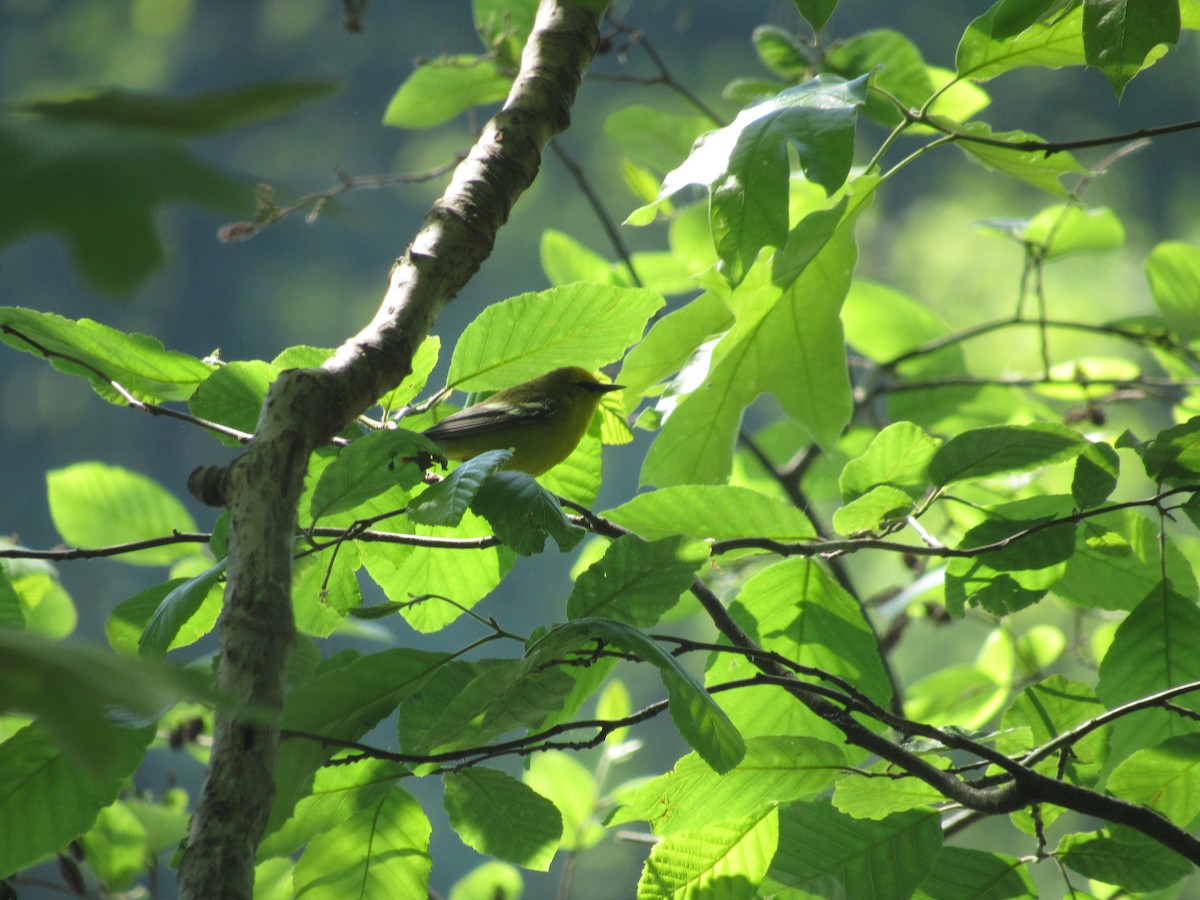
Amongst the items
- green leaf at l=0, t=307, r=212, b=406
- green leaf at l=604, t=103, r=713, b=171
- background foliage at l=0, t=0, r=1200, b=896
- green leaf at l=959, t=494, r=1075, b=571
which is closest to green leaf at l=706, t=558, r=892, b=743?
background foliage at l=0, t=0, r=1200, b=896

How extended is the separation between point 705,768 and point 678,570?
0.14 metres

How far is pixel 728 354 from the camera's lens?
0.90 m

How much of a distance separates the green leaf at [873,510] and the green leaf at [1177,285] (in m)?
0.77

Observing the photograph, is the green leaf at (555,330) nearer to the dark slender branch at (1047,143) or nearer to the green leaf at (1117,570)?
the dark slender branch at (1047,143)

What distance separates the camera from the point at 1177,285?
4.05 ft

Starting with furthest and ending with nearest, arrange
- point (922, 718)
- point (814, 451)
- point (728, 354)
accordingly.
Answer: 1. point (814, 451)
2. point (922, 718)
3. point (728, 354)

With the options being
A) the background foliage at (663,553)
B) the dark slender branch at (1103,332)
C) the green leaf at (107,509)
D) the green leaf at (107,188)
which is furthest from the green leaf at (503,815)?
the dark slender branch at (1103,332)

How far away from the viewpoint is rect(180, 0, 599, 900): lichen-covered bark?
1.15ft

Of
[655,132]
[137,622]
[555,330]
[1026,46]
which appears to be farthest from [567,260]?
[137,622]

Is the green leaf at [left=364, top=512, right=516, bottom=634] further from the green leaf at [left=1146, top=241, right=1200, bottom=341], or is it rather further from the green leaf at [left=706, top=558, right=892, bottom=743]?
the green leaf at [left=1146, top=241, right=1200, bottom=341]

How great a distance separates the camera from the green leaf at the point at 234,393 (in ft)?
2.24

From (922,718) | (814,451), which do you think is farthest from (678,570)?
(814,451)

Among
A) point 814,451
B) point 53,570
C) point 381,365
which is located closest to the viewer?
point 381,365

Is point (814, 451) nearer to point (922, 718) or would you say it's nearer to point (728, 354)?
point (922, 718)
